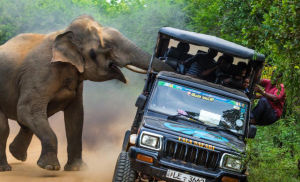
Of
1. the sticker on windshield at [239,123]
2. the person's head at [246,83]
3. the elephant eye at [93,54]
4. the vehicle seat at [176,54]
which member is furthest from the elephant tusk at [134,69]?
the sticker on windshield at [239,123]

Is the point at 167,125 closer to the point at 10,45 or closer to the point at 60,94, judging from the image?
the point at 60,94

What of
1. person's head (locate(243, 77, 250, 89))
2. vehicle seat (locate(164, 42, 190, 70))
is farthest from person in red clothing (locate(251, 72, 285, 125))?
vehicle seat (locate(164, 42, 190, 70))

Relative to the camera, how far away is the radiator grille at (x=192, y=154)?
7.40 m

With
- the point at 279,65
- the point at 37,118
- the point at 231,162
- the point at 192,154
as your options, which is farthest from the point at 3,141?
the point at 279,65

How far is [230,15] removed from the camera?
1465 cm

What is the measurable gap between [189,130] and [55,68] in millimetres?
3501

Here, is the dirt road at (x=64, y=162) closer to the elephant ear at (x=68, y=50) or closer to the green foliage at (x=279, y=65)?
the elephant ear at (x=68, y=50)

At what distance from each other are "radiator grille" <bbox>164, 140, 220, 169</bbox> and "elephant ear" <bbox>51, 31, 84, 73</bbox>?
3587 mm

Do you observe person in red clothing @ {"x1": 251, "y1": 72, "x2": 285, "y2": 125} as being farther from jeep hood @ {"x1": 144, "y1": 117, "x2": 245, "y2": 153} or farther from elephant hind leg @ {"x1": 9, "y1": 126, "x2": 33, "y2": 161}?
elephant hind leg @ {"x1": 9, "y1": 126, "x2": 33, "y2": 161}

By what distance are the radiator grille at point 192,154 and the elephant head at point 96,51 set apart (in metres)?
3.53

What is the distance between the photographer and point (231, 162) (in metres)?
7.43

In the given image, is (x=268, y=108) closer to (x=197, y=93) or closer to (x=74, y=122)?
(x=197, y=93)

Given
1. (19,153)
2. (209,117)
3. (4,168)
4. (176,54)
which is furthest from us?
(19,153)

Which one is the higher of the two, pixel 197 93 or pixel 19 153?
pixel 197 93
